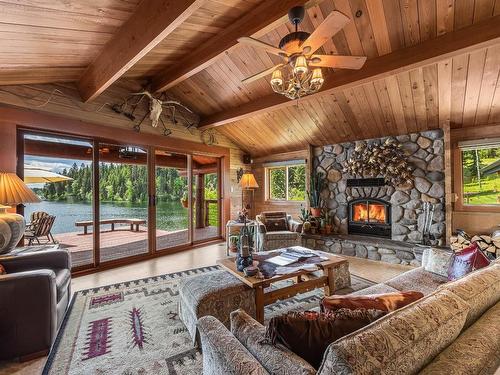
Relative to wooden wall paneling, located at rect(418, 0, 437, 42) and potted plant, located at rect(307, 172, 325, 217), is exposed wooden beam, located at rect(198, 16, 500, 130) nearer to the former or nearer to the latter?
wooden wall paneling, located at rect(418, 0, 437, 42)

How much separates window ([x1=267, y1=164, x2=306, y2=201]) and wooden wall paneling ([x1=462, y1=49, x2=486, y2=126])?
10.3ft

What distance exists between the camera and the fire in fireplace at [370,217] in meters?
4.75

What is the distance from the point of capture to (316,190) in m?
5.54

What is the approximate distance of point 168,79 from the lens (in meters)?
4.04

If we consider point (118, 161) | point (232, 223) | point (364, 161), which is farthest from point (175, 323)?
point (364, 161)

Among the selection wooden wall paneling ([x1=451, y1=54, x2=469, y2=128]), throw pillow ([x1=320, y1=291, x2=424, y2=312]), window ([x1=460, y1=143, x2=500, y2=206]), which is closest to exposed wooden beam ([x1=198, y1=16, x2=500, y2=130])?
wooden wall paneling ([x1=451, y1=54, x2=469, y2=128])

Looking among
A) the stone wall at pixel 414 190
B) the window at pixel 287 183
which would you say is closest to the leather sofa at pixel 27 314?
the stone wall at pixel 414 190

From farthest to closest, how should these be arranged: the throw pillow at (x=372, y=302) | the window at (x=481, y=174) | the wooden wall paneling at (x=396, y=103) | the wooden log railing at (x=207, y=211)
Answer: the wooden log railing at (x=207, y=211), the window at (x=481, y=174), the wooden wall paneling at (x=396, y=103), the throw pillow at (x=372, y=302)

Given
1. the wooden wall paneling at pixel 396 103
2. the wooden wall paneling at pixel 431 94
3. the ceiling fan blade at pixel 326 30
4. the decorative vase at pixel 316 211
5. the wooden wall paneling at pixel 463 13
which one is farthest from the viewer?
the decorative vase at pixel 316 211

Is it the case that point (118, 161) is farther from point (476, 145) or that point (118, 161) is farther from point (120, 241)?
point (476, 145)

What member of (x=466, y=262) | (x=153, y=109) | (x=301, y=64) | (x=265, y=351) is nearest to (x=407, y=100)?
(x=301, y=64)

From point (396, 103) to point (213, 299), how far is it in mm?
3866

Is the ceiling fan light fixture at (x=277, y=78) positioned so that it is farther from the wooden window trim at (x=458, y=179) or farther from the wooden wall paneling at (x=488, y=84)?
the wooden window trim at (x=458, y=179)

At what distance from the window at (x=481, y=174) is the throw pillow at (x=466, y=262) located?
2670 mm
